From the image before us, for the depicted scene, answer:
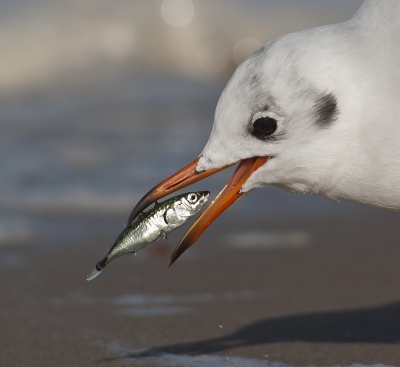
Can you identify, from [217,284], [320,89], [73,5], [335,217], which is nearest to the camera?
[320,89]

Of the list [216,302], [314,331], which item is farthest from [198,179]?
[216,302]

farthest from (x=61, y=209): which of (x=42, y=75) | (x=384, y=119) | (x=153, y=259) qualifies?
(x=42, y=75)

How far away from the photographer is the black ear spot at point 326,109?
10.7ft

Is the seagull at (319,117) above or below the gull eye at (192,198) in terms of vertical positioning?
above

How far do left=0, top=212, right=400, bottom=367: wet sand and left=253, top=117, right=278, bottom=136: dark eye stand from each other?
105 cm

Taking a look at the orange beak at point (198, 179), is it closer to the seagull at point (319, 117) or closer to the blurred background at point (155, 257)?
the seagull at point (319, 117)

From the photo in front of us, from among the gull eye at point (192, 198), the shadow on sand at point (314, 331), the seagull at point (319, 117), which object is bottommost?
the shadow on sand at point (314, 331)

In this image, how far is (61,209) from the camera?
598 cm

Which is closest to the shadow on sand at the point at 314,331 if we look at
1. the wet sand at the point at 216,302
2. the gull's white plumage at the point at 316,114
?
the wet sand at the point at 216,302

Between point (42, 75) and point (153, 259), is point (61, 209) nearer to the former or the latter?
point (153, 259)

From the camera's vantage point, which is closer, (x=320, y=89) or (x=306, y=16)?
(x=320, y=89)

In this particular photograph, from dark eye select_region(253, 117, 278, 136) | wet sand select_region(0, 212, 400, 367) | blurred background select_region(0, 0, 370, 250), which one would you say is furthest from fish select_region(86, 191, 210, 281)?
blurred background select_region(0, 0, 370, 250)

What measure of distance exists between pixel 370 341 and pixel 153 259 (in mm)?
1681

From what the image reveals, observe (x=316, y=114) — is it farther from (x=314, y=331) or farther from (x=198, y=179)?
(x=314, y=331)
